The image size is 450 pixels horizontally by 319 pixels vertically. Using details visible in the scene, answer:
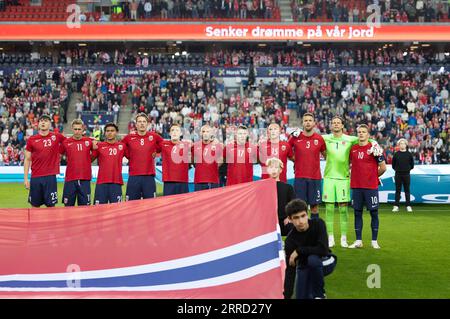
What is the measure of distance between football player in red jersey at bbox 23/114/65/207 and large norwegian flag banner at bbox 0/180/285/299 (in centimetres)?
376

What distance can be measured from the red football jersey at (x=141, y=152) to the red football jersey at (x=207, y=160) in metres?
0.64

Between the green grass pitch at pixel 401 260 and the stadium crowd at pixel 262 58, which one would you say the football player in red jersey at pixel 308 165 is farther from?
the stadium crowd at pixel 262 58

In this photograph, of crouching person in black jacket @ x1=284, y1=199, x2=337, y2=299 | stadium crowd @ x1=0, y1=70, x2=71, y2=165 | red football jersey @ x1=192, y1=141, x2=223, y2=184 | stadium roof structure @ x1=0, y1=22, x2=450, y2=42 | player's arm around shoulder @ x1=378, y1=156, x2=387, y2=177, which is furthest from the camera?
stadium roof structure @ x1=0, y1=22, x2=450, y2=42

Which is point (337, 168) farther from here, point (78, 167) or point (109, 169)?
point (78, 167)

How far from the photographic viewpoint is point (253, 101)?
106 ft

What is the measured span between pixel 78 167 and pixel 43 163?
53 cm

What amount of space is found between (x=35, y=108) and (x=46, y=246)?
82.0 feet

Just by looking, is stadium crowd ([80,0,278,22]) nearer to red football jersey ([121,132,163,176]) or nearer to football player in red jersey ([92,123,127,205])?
red football jersey ([121,132,163,176])

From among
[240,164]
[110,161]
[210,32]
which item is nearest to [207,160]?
[240,164]

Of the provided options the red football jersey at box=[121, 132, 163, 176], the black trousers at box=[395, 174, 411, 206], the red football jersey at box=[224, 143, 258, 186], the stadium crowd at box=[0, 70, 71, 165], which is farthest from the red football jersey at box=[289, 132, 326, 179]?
the stadium crowd at box=[0, 70, 71, 165]

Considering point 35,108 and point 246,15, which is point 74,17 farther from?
point 246,15

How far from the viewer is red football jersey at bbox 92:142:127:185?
1102 centimetres

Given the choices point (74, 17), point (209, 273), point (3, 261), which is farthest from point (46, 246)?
point (74, 17)

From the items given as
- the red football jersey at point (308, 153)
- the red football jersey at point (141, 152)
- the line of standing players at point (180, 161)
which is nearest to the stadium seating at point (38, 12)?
the line of standing players at point (180, 161)
